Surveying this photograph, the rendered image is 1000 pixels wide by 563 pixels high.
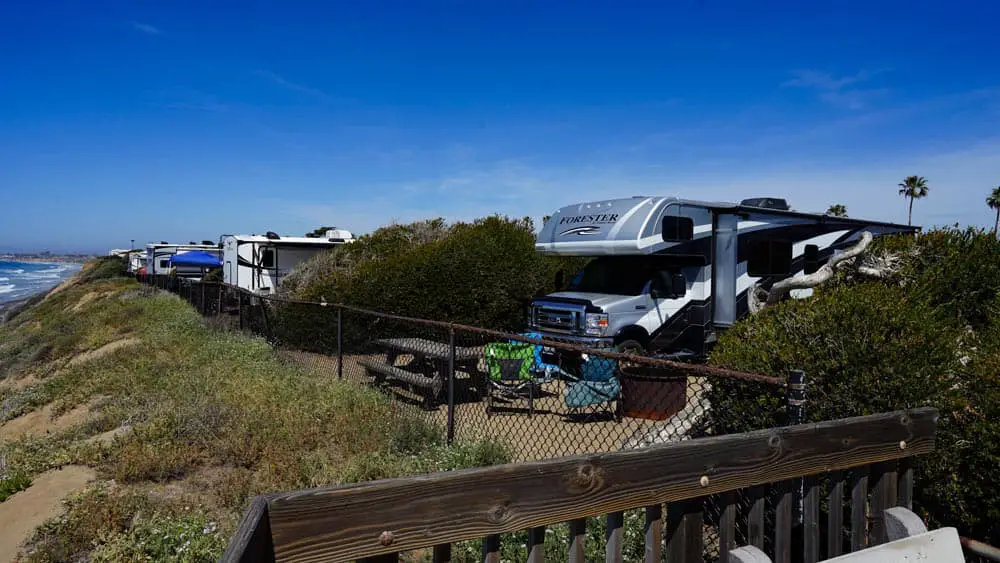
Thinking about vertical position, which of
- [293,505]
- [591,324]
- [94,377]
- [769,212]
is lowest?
[94,377]

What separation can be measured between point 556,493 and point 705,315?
9423 millimetres

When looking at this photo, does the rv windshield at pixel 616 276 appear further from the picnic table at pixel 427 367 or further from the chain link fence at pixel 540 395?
the picnic table at pixel 427 367

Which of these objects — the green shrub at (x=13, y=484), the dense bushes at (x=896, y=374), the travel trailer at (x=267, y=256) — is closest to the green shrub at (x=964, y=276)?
the dense bushes at (x=896, y=374)

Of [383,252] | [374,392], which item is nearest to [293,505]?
[374,392]

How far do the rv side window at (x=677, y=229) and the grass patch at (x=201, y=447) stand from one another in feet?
16.8

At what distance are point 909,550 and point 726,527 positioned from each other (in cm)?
58

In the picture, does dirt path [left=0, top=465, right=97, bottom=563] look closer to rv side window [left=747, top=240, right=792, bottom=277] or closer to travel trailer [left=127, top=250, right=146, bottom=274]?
rv side window [left=747, top=240, right=792, bottom=277]

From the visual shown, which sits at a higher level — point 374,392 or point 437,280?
point 437,280

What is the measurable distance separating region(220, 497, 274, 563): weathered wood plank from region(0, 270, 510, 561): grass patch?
2.84m

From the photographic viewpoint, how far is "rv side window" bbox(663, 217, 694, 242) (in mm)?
10102

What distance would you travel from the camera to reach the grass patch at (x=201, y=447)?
417 centimetres

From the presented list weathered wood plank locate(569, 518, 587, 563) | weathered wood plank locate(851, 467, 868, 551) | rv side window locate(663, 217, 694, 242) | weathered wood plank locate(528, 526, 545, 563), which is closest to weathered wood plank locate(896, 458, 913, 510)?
weathered wood plank locate(851, 467, 868, 551)

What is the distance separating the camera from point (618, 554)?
5.99 ft

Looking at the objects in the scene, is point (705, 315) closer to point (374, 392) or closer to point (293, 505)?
point (374, 392)
